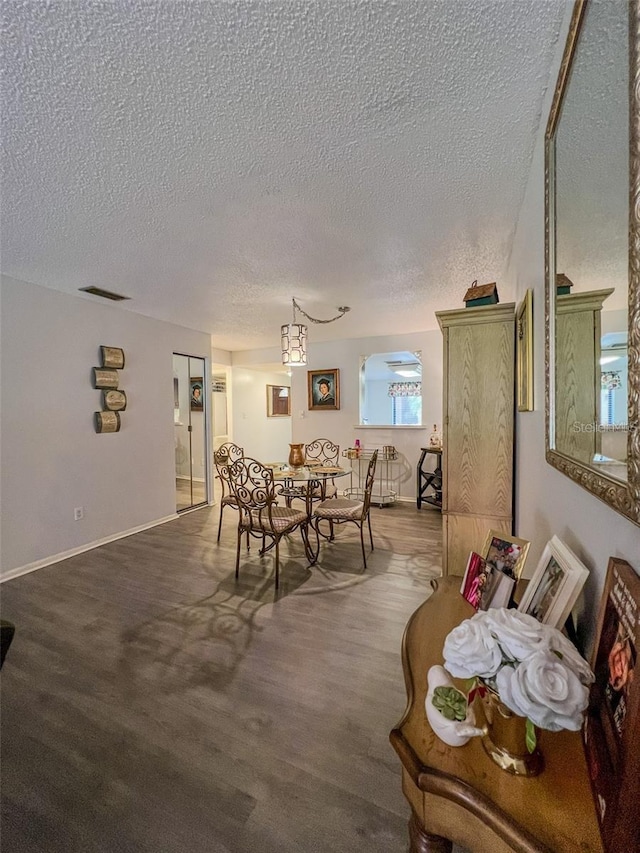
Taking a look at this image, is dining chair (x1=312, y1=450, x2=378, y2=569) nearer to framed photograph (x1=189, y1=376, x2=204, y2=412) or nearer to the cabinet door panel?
the cabinet door panel

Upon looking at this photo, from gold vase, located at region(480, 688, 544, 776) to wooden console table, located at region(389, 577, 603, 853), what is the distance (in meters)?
0.01

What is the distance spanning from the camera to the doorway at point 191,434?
4953mm

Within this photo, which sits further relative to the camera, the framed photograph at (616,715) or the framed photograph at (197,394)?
the framed photograph at (197,394)

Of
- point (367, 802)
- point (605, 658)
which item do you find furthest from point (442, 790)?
point (367, 802)

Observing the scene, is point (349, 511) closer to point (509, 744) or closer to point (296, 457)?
point (296, 457)

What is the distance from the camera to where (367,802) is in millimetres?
1236

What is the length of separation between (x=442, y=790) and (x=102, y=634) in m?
2.31

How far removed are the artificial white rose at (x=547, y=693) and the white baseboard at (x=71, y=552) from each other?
12.4ft

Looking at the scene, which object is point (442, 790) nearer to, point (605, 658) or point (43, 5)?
point (605, 658)

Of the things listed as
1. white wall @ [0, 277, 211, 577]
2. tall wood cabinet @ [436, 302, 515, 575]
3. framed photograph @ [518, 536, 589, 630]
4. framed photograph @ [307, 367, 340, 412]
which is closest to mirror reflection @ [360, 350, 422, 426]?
framed photograph @ [307, 367, 340, 412]

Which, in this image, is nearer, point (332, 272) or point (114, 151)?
point (114, 151)

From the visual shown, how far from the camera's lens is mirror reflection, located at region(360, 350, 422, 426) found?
24.5 feet

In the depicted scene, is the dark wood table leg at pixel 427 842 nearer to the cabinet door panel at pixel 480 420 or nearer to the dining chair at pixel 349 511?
the cabinet door panel at pixel 480 420

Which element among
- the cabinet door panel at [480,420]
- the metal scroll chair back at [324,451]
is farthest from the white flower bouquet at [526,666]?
the metal scroll chair back at [324,451]
